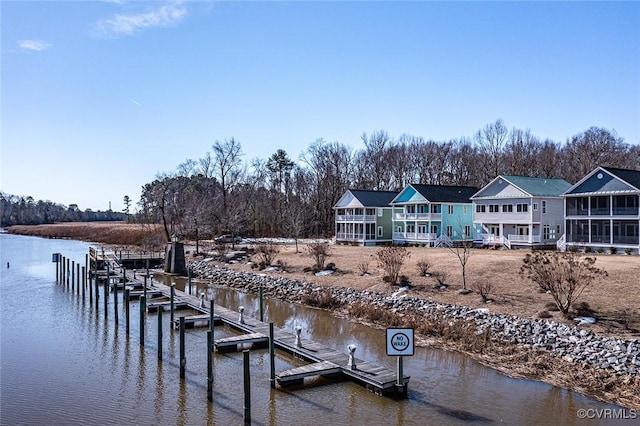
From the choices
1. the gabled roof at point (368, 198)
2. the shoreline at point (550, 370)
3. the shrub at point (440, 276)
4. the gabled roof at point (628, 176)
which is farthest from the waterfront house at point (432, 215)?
the shoreline at point (550, 370)

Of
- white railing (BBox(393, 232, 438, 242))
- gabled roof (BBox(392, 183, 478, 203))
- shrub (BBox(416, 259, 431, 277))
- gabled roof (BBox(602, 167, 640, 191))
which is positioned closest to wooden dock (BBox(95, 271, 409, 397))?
shrub (BBox(416, 259, 431, 277))

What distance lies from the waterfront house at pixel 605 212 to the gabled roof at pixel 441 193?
11.5 m

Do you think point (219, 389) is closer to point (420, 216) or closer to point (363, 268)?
point (363, 268)

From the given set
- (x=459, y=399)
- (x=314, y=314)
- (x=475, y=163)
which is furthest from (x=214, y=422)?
(x=475, y=163)

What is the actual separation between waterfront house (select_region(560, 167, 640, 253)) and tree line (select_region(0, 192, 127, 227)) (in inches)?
4843

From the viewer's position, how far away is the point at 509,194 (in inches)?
1734

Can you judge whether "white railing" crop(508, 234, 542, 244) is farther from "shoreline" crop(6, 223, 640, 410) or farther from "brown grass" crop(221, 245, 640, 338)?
"shoreline" crop(6, 223, 640, 410)

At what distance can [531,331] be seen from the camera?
17797mm

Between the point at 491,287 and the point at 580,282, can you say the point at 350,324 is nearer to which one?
the point at 491,287

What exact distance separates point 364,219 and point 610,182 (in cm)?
2329

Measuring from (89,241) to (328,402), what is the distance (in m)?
74.1

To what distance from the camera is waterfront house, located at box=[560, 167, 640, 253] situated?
118 feet

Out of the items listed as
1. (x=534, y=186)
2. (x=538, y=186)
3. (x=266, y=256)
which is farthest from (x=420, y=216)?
(x=266, y=256)

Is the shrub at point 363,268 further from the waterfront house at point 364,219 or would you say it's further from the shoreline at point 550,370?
the waterfront house at point 364,219
